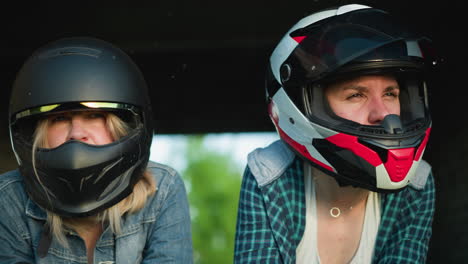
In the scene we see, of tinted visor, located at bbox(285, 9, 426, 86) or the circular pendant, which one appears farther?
the circular pendant

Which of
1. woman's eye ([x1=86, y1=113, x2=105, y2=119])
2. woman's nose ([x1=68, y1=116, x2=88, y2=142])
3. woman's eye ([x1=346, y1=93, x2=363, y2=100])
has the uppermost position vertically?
woman's eye ([x1=346, y1=93, x2=363, y2=100])

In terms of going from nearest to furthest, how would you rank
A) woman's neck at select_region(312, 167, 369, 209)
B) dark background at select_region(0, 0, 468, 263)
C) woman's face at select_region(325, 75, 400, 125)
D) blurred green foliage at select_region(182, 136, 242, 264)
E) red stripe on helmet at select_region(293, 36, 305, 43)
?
woman's face at select_region(325, 75, 400, 125) < red stripe on helmet at select_region(293, 36, 305, 43) < woman's neck at select_region(312, 167, 369, 209) < dark background at select_region(0, 0, 468, 263) < blurred green foliage at select_region(182, 136, 242, 264)

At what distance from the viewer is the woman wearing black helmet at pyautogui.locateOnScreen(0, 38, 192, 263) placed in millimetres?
2832

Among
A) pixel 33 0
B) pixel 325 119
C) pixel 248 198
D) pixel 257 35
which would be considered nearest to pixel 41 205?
pixel 248 198

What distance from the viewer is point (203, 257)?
25.6 meters

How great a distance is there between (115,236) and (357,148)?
108 cm

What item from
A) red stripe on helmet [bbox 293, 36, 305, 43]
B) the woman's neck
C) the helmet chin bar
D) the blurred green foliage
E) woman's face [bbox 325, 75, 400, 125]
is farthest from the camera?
the blurred green foliage

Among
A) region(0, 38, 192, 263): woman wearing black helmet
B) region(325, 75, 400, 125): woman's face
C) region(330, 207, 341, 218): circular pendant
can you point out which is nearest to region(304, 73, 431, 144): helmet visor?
region(325, 75, 400, 125): woman's face

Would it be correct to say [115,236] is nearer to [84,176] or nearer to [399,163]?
[84,176]

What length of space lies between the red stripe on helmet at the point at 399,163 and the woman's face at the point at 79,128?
1.14 metres

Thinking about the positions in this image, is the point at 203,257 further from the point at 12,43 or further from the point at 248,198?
the point at 248,198

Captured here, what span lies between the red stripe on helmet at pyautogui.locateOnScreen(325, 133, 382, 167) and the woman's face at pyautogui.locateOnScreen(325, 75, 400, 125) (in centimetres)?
11

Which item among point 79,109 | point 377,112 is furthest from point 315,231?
point 79,109

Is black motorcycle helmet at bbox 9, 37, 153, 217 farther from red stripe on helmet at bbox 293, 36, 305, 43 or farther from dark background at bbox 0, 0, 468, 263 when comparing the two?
dark background at bbox 0, 0, 468, 263
